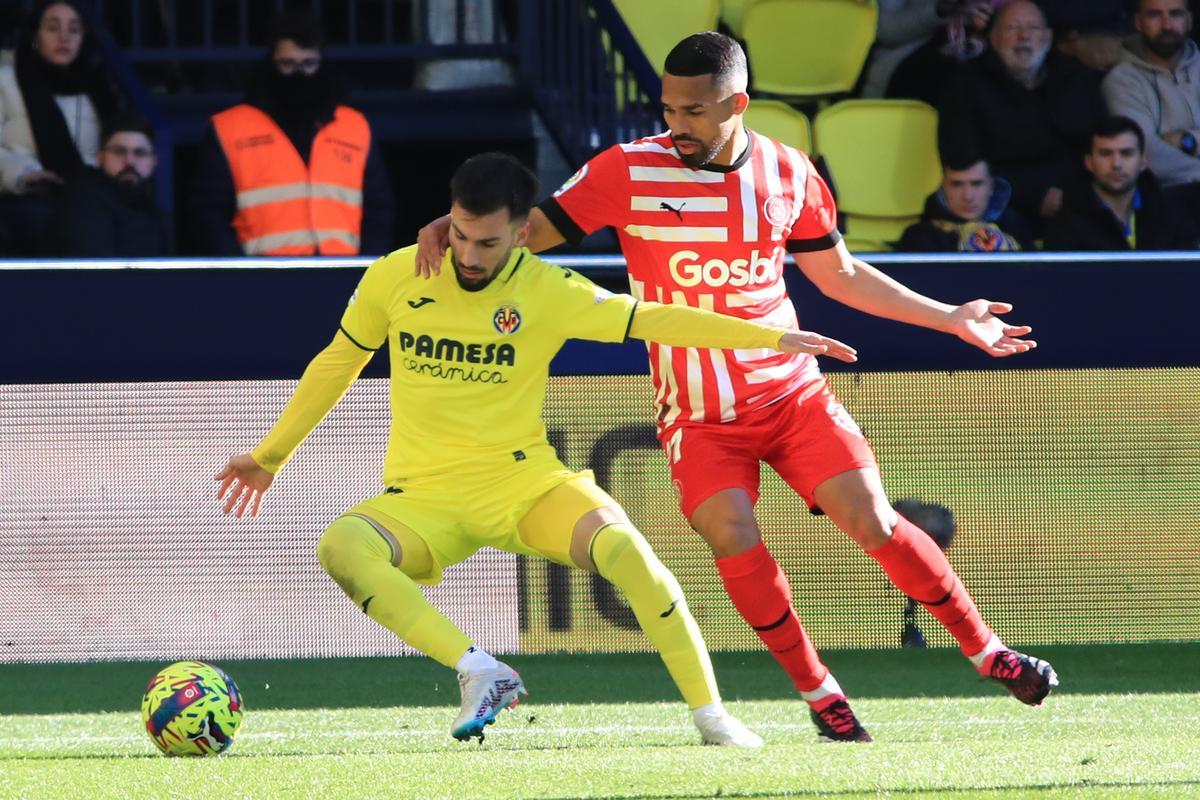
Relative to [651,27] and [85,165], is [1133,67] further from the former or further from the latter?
[85,165]

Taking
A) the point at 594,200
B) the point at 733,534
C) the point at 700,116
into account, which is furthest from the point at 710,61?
the point at 733,534

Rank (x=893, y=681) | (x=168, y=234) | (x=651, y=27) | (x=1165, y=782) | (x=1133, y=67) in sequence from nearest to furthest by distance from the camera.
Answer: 1. (x=1165, y=782)
2. (x=893, y=681)
3. (x=168, y=234)
4. (x=1133, y=67)
5. (x=651, y=27)

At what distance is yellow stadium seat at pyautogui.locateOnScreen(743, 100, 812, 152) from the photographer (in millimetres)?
9609

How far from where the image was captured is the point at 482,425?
5.28 metres

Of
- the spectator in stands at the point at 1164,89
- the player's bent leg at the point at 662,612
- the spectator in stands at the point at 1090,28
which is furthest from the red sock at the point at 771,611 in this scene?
the spectator in stands at the point at 1090,28

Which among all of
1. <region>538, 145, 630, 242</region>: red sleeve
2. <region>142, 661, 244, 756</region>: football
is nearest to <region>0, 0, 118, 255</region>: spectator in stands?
<region>538, 145, 630, 242</region>: red sleeve

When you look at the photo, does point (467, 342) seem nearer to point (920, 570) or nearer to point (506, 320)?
point (506, 320)

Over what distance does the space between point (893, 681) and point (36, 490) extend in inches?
131

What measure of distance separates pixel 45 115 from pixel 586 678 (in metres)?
4.03

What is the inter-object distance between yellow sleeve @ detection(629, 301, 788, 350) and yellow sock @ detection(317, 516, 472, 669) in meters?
0.95

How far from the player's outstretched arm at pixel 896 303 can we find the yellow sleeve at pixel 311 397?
4.73 ft

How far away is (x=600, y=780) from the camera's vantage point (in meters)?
4.27

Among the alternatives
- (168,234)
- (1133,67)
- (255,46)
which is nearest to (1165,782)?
(168,234)

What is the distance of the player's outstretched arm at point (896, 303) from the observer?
5160 millimetres
